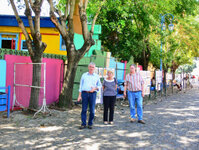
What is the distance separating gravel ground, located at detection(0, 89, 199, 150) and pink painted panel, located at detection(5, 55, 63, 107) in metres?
1.13

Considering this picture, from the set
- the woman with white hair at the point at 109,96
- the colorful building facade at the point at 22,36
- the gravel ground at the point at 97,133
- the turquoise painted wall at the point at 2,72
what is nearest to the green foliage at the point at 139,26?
the colorful building facade at the point at 22,36

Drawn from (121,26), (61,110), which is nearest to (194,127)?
(61,110)

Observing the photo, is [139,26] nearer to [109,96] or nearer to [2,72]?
[109,96]

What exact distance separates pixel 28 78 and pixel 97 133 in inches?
183

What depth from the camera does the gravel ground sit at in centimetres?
524

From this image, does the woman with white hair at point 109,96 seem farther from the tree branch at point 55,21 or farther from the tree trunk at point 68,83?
the tree branch at point 55,21

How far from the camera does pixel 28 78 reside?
9.77 m

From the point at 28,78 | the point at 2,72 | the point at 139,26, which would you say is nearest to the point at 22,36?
the point at 28,78

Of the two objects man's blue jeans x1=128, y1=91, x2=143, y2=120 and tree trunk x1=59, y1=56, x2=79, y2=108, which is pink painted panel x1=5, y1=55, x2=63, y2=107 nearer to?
tree trunk x1=59, y1=56, x2=79, y2=108

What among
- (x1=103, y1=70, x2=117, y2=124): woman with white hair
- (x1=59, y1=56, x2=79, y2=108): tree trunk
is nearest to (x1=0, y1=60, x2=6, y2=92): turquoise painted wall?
(x1=59, y1=56, x2=79, y2=108): tree trunk

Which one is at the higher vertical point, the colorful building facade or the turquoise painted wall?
the colorful building facade

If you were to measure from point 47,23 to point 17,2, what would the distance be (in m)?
4.56

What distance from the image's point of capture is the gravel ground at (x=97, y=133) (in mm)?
5238

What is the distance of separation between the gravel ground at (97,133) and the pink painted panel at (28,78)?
1.13m
